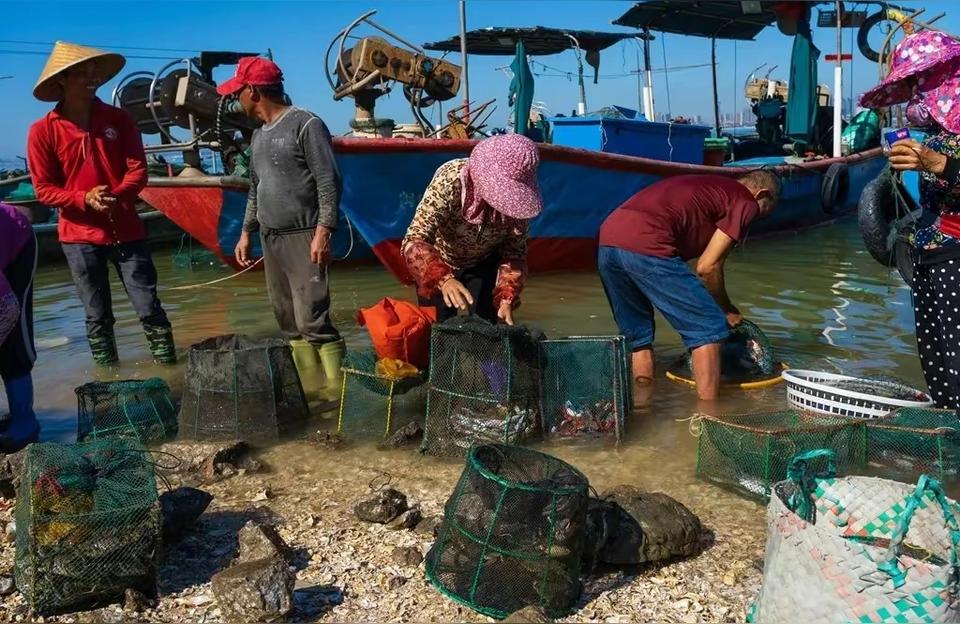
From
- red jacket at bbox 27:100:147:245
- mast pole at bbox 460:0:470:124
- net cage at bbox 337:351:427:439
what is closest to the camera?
net cage at bbox 337:351:427:439

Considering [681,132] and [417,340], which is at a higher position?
[681,132]

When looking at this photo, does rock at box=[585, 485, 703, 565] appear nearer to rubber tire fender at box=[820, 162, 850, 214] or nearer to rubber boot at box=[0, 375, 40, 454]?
rubber boot at box=[0, 375, 40, 454]

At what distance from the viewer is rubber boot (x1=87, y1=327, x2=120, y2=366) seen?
5398 millimetres

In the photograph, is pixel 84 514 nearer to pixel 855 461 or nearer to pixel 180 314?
pixel 855 461

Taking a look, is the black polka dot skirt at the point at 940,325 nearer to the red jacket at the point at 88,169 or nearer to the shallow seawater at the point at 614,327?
the shallow seawater at the point at 614,327

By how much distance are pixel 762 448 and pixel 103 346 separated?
4348 mm

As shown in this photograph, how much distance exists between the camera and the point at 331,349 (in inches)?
193

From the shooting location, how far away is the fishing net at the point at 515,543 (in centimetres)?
237

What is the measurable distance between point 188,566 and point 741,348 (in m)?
3.54

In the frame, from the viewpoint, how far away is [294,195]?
4699 mm

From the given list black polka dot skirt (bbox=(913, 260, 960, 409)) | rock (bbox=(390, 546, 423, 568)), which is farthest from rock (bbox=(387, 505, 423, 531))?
black polka dot skirt (bbox=(913, 260, 960, 409))

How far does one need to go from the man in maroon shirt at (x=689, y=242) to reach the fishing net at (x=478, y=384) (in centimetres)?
87

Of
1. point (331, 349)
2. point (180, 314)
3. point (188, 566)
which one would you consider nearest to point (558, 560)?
point (188, 566)

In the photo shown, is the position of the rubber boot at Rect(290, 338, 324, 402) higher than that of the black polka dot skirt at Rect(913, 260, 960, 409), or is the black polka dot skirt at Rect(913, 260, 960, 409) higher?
the black polka dot skirt at Rect(913, 260, 960, 409)
